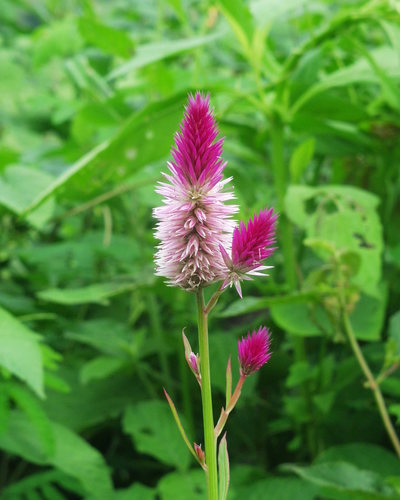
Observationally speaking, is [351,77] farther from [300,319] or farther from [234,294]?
[234,294]

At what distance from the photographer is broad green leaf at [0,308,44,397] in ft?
2.35

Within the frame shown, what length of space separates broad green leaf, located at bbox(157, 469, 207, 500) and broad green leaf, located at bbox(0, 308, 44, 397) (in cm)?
39

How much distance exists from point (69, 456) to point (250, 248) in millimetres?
765

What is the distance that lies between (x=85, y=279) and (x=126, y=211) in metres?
0.33

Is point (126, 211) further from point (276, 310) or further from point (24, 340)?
point (24, 340)

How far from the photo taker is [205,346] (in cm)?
35

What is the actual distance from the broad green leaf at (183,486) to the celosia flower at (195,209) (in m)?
0.75

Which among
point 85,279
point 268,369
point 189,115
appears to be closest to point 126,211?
point 85,279

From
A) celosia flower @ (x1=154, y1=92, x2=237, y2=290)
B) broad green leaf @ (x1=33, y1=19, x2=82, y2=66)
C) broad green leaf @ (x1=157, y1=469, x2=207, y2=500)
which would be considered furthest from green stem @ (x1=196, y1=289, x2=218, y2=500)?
broad green leaf @ (x1=33, y1=19, x2=82, y2=66)

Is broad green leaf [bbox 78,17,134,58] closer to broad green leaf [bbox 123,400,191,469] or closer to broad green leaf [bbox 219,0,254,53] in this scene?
broad green leaf [bbox 219,0,254,53]

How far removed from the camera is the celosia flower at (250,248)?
345mm

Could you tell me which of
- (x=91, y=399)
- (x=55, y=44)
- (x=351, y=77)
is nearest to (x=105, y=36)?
(x=351, y=77)

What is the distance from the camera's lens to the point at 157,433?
1.16 metres

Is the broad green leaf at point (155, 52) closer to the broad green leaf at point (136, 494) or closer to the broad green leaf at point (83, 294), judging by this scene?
the broad green leaf at point (83, 294)
